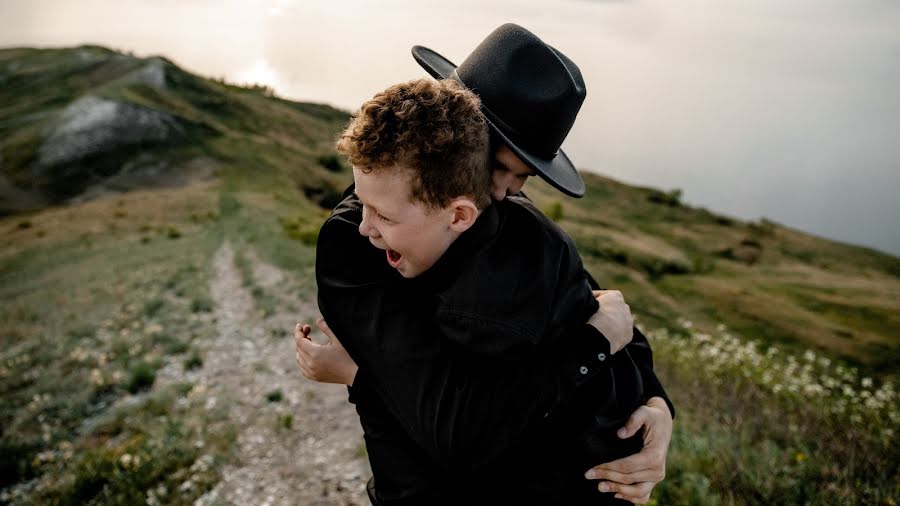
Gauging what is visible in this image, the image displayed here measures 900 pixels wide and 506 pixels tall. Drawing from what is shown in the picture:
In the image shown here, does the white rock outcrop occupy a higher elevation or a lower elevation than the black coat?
lower

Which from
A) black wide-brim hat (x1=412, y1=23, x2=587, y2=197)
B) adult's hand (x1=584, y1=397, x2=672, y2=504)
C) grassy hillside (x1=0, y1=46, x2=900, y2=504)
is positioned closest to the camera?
adult's hand (x1=584, y1=397, x2=672, y2=504)

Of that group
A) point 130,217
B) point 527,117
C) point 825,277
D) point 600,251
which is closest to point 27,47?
point 130,217

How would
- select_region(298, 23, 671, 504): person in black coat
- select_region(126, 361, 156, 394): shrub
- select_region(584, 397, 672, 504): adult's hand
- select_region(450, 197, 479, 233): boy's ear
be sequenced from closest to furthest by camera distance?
1. select_region(298, 23, 671, 504): person in black coat
2. select_region(450, 197, 479, 233): boy's ear
3. select_region(584, 397, 672, 504): adult's hand
4. select_region(126, 361, 156, 394): shrub

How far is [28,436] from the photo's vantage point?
290 inches

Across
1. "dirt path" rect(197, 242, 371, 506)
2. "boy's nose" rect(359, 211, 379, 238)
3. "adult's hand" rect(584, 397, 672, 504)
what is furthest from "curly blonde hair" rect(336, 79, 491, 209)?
"dirt path" rect(197, 242, 371, 506)

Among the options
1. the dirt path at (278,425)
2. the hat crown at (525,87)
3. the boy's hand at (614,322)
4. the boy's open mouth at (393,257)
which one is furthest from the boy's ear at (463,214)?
the dirt path at (278,425)

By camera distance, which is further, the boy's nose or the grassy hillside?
the grassy hillside

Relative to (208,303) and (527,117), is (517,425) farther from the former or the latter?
(208,303)

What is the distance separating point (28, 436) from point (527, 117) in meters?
9.20

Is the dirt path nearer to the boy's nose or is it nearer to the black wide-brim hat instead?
the boy's nose

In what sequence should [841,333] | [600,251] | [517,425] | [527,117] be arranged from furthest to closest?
1. [600,251]
2. [841,333]
3. [527,117]
4. [517,425]

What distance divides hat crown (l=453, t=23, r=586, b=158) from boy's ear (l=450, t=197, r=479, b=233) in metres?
0.40

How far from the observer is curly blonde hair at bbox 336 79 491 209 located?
60.7 inches

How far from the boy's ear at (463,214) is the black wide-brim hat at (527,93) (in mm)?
294
